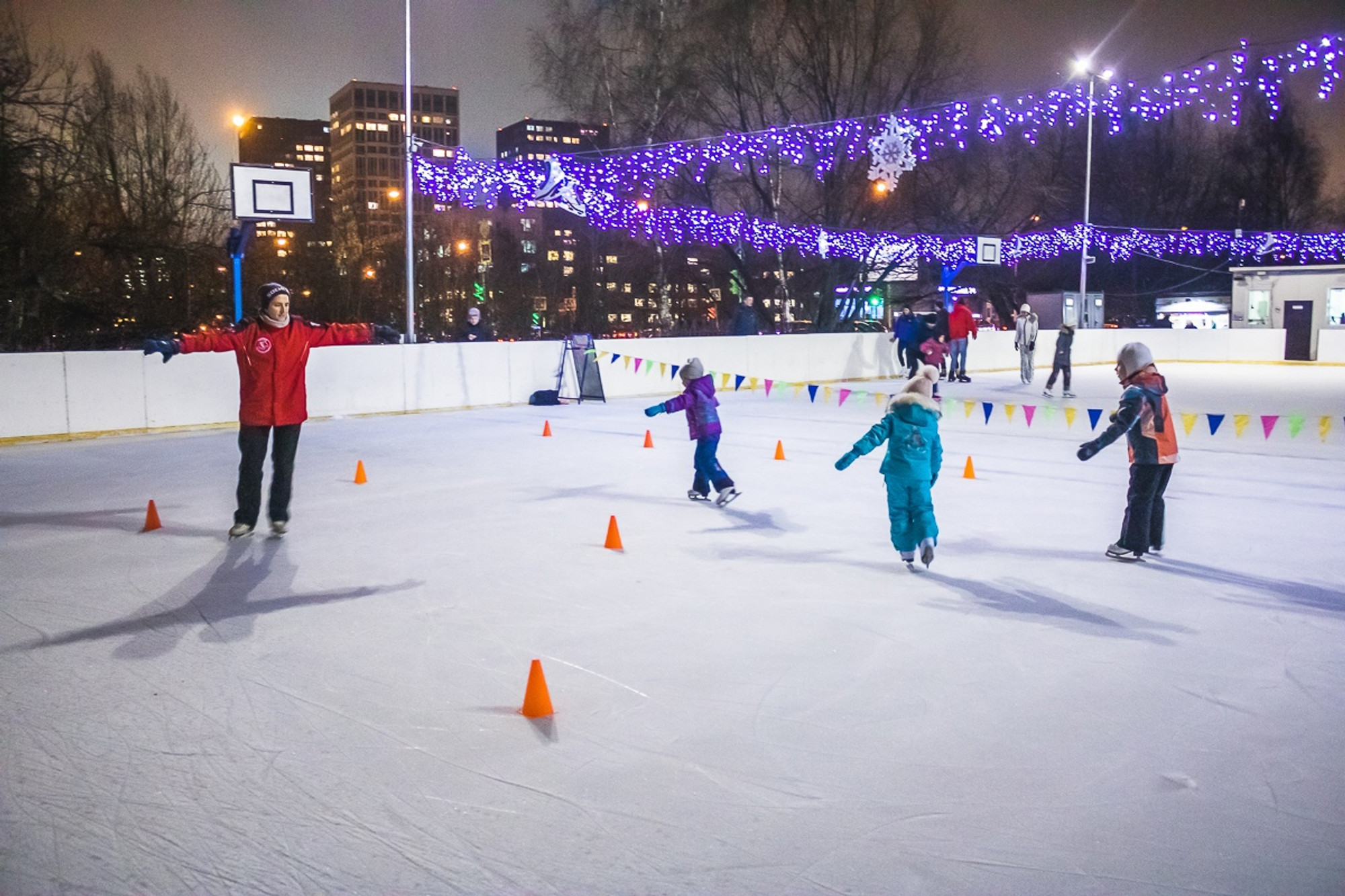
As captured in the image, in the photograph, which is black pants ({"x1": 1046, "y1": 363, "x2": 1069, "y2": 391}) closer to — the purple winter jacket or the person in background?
the person in background

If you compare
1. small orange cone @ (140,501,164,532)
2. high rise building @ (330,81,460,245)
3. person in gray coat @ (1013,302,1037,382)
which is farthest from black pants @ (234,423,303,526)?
high rise building @ (330,81,460,245)

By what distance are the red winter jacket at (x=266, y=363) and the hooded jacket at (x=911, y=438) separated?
390cm

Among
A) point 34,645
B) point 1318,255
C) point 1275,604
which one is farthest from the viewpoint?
point 1318,255

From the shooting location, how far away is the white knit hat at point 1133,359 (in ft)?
21.2

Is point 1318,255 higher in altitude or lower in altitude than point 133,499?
higher

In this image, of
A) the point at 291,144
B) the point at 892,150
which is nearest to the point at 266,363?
the point at 892,150

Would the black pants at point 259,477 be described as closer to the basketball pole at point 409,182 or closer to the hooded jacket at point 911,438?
the hooded jacket at point 911,438

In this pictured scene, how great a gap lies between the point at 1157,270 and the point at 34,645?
54.2m

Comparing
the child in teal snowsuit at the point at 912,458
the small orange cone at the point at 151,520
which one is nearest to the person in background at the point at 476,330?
the small orange cone at the point at 151,520

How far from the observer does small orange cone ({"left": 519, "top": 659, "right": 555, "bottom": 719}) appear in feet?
13.4

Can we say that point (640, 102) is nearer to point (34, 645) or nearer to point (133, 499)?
point (133, 499)

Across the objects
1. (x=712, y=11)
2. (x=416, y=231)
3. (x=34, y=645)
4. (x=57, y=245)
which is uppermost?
(x=712, y=11)

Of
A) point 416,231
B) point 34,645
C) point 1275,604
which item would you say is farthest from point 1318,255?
point 34,645

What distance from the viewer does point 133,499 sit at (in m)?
9.16
